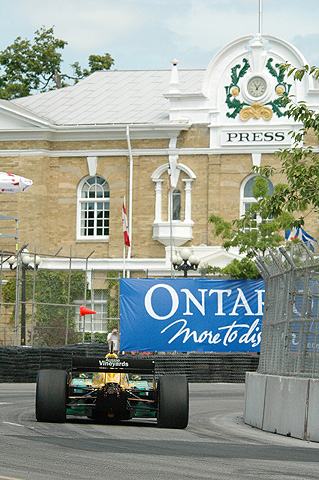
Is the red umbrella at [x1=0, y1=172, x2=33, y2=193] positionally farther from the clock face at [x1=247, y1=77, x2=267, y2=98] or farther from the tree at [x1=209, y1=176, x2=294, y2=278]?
the clock face at [x1=247, y1=77, x2=267, y2=98]

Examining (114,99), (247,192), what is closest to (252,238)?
(247,192)

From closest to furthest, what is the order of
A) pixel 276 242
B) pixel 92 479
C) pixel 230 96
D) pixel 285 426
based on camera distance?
pixel 92 479 < pixel 285 426 < pixel 276 242 < pixel 230 96

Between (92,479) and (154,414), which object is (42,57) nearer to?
(154,414)

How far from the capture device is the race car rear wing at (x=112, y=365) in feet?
50.8

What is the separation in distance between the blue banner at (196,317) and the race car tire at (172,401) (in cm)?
1502

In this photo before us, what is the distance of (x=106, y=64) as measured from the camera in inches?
2594

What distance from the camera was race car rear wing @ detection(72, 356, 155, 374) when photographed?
15484 millimetres

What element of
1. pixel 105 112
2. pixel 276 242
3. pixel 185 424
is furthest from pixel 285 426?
pixel 105 112

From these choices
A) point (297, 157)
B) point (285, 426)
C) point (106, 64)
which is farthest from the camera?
point (106, 64)

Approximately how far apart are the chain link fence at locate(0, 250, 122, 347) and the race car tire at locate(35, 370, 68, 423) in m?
21.8

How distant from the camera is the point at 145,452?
1181 centimetres

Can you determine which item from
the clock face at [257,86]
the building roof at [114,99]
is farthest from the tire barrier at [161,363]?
the building roof at [114,99]

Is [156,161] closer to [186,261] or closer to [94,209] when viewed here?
[94,209]

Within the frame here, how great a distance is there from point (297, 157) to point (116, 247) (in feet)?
90.7
